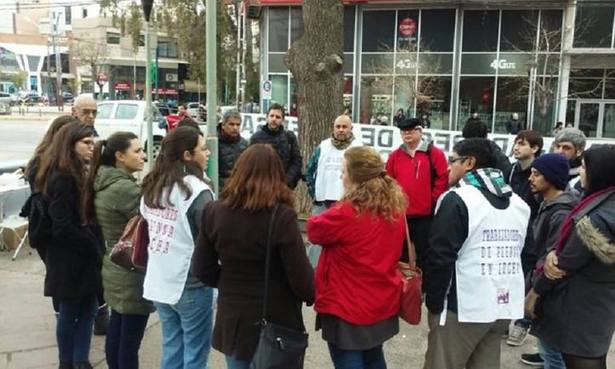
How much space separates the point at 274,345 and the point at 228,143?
3.52 meters

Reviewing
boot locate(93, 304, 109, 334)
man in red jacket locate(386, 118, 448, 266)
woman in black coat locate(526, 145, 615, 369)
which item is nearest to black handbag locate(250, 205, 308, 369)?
woman in black coat locate(526, 145, 615, 369)

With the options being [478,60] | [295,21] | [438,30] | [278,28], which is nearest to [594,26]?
[478,60]

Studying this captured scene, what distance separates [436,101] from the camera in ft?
94.2

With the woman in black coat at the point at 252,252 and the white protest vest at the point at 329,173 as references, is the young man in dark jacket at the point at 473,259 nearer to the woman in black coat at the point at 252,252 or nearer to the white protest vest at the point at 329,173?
the woman in black coat at the point at 252,252

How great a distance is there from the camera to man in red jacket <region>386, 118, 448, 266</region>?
486cm

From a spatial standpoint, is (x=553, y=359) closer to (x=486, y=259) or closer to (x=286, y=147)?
(x=486, y=259)

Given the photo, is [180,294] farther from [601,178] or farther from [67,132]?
[601,178]

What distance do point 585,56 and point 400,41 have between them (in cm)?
833

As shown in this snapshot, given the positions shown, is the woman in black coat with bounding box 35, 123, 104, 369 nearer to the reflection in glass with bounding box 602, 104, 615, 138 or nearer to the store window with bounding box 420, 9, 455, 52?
the store window with bounding box 420, 9, 455, 52

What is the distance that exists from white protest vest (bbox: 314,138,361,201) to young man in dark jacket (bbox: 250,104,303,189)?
0.57 meters

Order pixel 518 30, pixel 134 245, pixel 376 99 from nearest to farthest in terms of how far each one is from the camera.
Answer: pixel 134 245
pixel 518 30
pixel 376 99

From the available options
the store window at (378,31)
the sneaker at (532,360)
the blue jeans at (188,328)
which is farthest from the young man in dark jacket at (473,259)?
the store window at (378,31)

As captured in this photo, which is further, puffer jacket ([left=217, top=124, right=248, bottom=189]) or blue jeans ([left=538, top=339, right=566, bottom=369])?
puffer jacket ([left=217, top=124, right=248, bottom=189])

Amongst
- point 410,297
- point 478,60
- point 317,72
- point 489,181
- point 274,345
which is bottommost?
point 274,345
